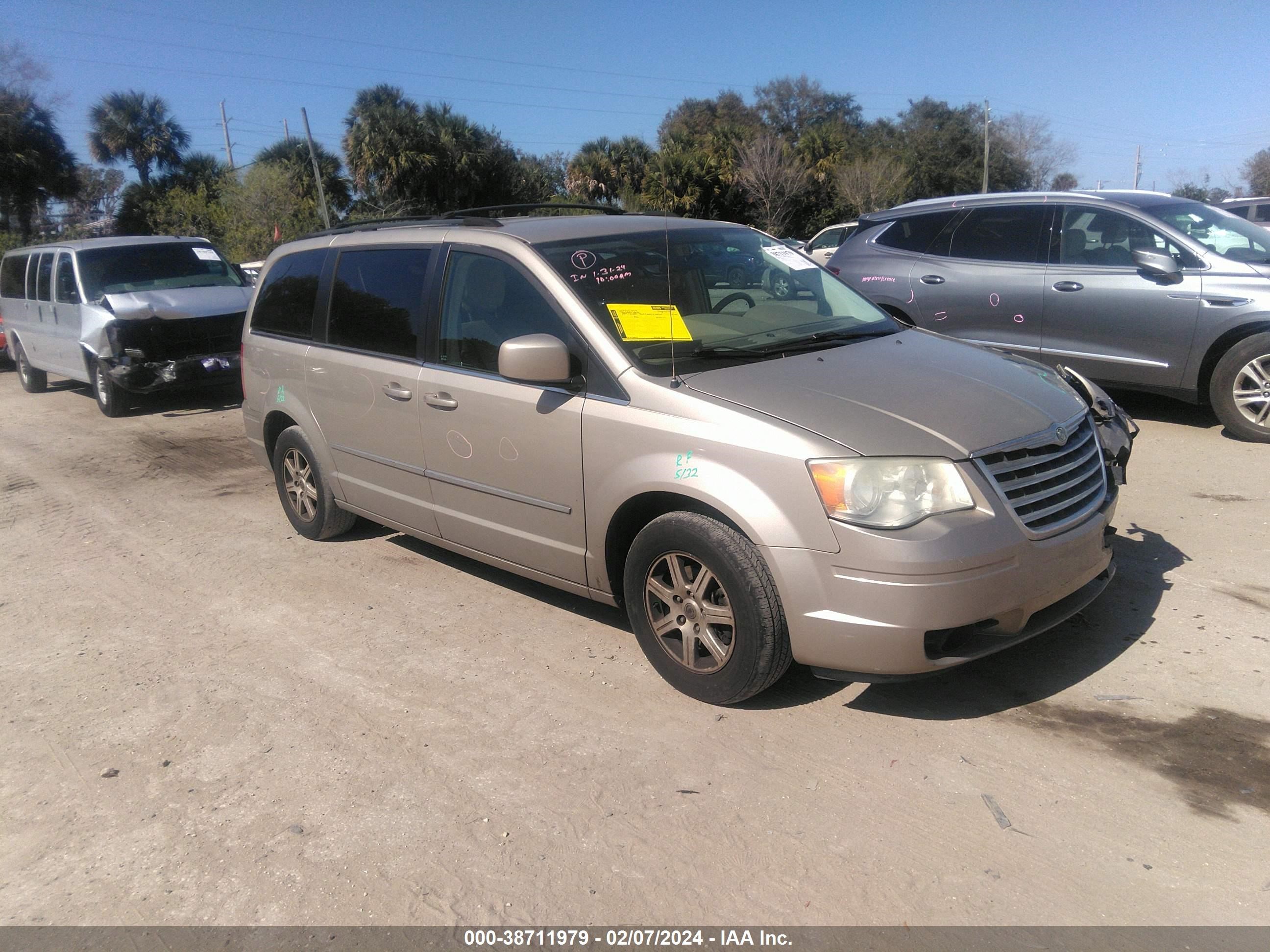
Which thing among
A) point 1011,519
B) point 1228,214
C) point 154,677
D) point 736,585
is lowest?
point 154,677

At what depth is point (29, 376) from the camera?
13.9 meters

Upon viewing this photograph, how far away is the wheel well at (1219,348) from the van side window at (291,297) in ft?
19.8

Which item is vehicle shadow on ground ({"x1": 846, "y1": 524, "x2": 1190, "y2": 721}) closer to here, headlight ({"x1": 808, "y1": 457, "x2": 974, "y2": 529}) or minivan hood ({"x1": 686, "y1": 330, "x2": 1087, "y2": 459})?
headlight ({"x1": 808, "y1": 457, "x2": 974, "y2": 529})

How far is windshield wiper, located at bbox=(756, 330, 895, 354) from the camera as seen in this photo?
4141 millimetres

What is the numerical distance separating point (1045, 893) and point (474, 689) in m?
2.30

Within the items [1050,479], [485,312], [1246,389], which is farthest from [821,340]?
[1246,389]

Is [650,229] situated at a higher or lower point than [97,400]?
higher

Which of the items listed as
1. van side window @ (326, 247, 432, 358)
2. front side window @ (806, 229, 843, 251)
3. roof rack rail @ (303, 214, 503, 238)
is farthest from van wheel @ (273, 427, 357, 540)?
front side window @ (806, 229, 843, 251)

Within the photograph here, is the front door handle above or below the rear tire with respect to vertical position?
above

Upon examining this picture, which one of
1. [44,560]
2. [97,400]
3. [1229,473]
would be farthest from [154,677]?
[97,400]

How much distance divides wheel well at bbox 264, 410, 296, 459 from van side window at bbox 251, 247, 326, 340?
511 millimetres

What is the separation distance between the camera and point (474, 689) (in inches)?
160

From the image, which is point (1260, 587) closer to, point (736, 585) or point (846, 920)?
point (736, 585)

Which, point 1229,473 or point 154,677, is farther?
point 1229,473
